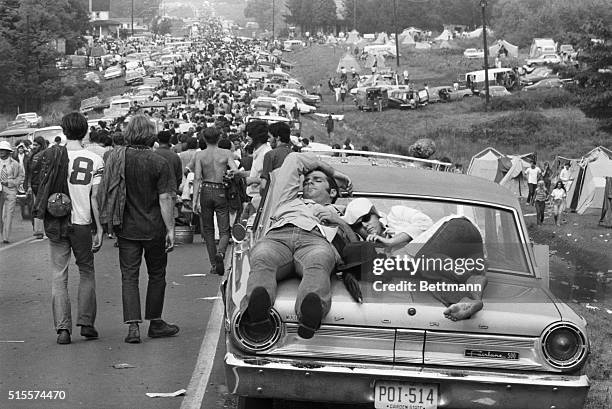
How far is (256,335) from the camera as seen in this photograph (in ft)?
22.3

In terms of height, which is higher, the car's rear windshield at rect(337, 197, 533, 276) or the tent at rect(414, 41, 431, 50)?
the tent at rect(414, 41, 431, 50)

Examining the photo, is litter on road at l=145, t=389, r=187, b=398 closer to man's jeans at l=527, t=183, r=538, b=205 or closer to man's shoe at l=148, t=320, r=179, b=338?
man's shoe at l=148, t=320, r=179, b=338

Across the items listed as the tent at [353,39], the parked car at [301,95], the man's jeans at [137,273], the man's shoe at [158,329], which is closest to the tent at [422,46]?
the tent at [353,39]

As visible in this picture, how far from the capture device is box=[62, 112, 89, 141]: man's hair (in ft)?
32.3

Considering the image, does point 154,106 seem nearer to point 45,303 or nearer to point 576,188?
point 576,188

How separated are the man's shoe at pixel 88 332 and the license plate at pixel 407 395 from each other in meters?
3.96

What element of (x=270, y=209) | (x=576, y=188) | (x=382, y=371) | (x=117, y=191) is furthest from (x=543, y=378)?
(x=576, y=188)

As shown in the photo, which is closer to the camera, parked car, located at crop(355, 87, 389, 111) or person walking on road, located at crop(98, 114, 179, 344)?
person walking on road, located at crop(98, 114, 179, 344)

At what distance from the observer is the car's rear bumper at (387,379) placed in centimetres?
667

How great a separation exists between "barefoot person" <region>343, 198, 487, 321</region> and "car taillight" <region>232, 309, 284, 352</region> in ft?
3.04

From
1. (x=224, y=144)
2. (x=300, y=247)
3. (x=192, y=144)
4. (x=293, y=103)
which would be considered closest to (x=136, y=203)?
(x=300, y=247)

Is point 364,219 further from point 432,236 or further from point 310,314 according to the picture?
point 310,314

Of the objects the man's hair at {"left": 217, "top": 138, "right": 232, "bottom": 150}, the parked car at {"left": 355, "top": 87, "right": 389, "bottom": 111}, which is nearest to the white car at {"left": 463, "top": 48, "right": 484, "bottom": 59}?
the parked car at {"left": 355, "top": 87, "right": 389, "bottom": 111}

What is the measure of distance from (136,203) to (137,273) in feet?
1.96
